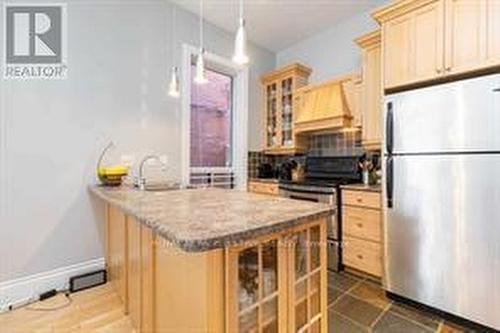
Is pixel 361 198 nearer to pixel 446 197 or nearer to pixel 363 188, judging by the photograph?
pixel 363 188

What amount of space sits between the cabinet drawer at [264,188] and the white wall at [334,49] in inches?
64.0

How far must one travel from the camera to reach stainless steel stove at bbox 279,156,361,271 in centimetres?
288

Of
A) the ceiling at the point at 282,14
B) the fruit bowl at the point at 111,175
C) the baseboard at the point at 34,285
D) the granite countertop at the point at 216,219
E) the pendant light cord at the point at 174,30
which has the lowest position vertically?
the baseboard at the point at 34,285

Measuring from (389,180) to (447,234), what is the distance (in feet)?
1.76

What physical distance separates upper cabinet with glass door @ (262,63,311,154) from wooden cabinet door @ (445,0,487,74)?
201 centimetres

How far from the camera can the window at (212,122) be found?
357cm

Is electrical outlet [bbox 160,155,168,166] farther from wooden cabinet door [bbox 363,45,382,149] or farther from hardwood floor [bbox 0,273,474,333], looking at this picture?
wooden cabinet door [bbox 363,45,382,149]

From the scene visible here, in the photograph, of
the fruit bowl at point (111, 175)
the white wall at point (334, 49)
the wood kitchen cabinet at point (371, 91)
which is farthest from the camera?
the white wall at point (334, 49)

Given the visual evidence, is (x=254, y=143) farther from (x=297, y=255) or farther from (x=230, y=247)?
(x=230, y=247)

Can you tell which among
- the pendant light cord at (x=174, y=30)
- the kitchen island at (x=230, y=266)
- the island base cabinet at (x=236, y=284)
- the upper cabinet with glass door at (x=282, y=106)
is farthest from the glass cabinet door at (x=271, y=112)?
the island base cabinet at (x=236, y=284)

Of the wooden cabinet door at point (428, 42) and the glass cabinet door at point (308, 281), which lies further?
the wooden cabinet door at point (428, 42)

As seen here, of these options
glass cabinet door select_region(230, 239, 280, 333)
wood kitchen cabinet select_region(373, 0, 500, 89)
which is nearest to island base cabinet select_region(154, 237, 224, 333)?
glass cabinet door select_region(230, 239, 280, 333)

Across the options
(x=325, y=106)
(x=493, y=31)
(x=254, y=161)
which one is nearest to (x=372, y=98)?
(x=325, y=106)

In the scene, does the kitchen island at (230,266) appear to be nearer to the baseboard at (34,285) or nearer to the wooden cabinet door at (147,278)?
the wooden cabinet door at (147,278)
